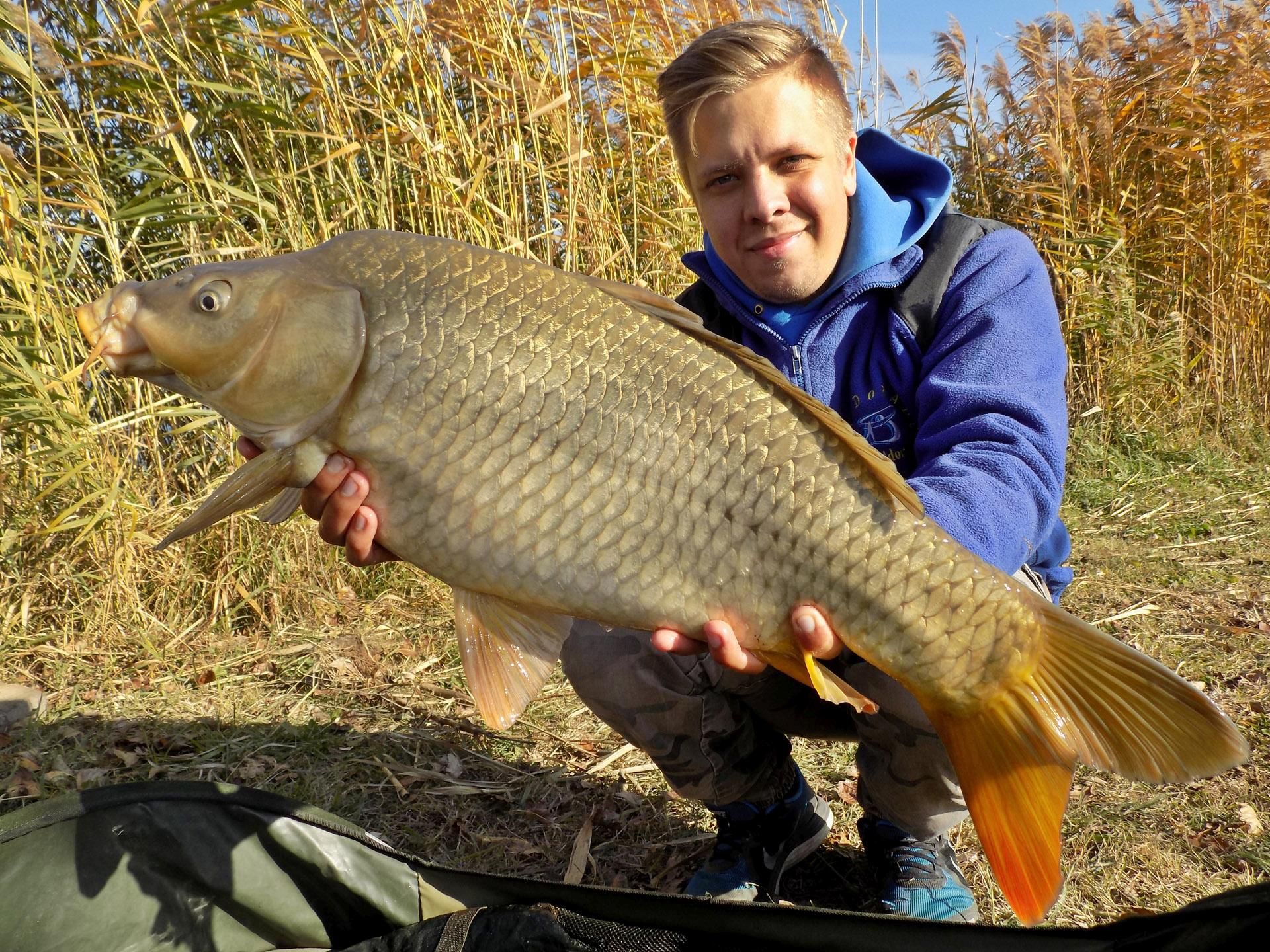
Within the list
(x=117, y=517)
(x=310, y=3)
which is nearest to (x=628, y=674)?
(x=117, y=517)

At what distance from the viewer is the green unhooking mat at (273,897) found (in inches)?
56.5

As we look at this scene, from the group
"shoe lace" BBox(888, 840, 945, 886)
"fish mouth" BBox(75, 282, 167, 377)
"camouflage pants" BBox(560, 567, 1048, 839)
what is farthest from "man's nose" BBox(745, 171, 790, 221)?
"shoe lace" BBox(888, 840, 945, 886)

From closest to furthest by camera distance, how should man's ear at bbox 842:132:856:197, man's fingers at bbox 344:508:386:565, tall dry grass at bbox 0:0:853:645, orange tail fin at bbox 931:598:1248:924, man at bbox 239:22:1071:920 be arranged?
1. orange tail fin at bbox 931:598:1248:924
2. man's fingers at bbox 344:508:386:565
3. man at bbox 239:22:1071:920
4. man's ear at bbox 842:132:856:197
5. tall dry grass at bbox 0:0:853:645

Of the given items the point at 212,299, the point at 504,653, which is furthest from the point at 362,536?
the point at 212,299

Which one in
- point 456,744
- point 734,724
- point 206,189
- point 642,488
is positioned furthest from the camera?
point 206,189

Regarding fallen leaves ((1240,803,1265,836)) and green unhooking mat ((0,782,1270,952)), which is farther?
fallen leaves ((1240,803,1265,836))

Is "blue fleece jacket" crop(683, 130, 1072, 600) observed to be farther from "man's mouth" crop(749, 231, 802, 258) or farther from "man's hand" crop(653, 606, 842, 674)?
"man's hand" crop(653, 606, 842, 674)

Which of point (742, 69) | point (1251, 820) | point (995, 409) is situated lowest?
point (1251, 820)

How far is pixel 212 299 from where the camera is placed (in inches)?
52.0

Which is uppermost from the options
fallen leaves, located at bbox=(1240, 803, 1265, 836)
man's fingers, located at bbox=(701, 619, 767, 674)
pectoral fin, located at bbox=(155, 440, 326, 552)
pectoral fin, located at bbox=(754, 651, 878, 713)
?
pectoral fin, located at bbox=(155, 440, 326, 552)

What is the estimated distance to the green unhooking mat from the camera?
4.71ft

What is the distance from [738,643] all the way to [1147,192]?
4059 millimetres

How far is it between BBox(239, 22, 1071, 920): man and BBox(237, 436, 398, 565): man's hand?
0.53 m

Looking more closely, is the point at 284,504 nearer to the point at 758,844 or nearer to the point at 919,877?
the point at 758,844
